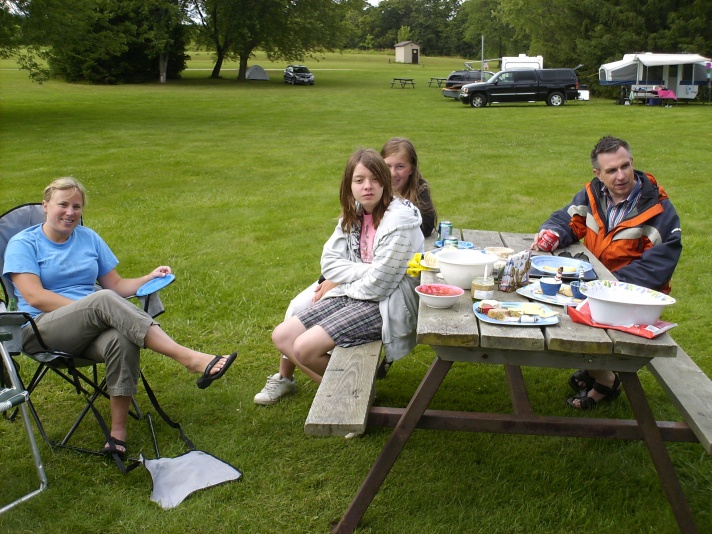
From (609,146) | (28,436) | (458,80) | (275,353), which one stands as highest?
(458,80)

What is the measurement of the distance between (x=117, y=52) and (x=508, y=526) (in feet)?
75.9

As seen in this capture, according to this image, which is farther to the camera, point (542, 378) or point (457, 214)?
point (457, 214)

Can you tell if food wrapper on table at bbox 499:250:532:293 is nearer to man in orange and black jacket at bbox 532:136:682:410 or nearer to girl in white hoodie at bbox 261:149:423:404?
girl in white hoodie at bbox 261:149:423:404

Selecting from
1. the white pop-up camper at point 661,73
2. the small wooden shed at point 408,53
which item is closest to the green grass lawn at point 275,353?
the white pop-up camper at point 661,73

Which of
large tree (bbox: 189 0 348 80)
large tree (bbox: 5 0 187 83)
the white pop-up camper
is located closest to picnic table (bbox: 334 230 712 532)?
large tree (bbox: 5 0 187 83)

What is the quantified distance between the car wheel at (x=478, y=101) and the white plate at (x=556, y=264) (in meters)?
24.6

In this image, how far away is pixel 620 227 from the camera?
11.8ft

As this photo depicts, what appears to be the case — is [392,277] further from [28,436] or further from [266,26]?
[266,26]

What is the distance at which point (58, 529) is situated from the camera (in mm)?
2822

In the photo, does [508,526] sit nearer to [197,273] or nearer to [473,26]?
[197,273]

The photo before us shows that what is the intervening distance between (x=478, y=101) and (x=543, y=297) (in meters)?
25.3

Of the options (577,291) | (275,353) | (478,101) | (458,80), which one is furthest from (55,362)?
(458,80)

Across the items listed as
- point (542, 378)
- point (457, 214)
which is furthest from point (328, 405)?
point (457, 214)

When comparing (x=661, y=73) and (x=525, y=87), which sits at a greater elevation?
(x=661, y=73)
